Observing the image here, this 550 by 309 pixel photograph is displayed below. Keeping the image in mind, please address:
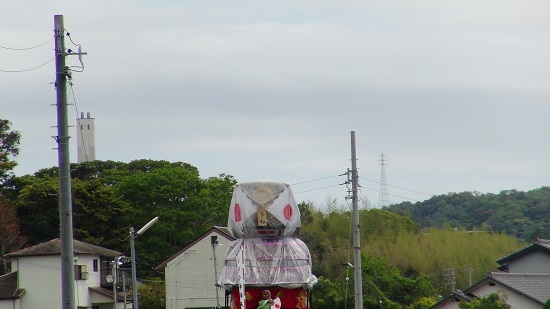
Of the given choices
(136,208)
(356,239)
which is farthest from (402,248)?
(356,239)

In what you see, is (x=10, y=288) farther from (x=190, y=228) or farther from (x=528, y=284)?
(x=528, y=284)

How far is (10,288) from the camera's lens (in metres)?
55.4

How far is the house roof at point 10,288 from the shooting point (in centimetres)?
5444

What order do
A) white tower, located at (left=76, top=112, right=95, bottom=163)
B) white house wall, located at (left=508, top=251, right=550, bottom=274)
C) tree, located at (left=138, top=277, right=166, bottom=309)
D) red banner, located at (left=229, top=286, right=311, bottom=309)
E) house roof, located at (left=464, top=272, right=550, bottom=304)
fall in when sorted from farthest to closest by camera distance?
white tower, located at (left=76, top=112, right=95, bottom=163)
tree, located at (left=138, top=277, right=166, bottom=309)
white house wall, located at (left=508, top=251, right=550, bottom=274)
house roof, located at (left=464, top=272, right=550, bottom=304)
red banner, located at (left=229, top=286, right=311, bottom=309)

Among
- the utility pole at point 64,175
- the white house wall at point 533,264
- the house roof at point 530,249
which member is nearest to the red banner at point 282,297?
the utility pole at point 64,175

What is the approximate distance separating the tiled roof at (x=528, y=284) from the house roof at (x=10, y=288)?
2645 centimetres

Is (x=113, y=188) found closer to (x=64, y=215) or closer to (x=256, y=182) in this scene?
(x=256, y=182)

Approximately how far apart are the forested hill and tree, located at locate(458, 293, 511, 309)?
5600 cm

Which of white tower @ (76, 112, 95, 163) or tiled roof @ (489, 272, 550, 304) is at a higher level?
white tower @ (76, 112, 95, 163)

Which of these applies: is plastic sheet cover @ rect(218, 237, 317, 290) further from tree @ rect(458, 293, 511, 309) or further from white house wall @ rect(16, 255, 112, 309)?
white house wall @ rect(16, 255, 112, 309)

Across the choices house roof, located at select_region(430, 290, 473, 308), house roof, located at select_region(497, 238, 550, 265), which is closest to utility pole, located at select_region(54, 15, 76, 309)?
house roof, located at select_region(430, 290, 473, 308)

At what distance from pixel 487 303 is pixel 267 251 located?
60.4 feet

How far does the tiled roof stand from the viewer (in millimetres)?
44312

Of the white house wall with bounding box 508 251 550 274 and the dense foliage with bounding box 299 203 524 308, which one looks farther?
the dense foliage with bounding box 299 203 524 308
